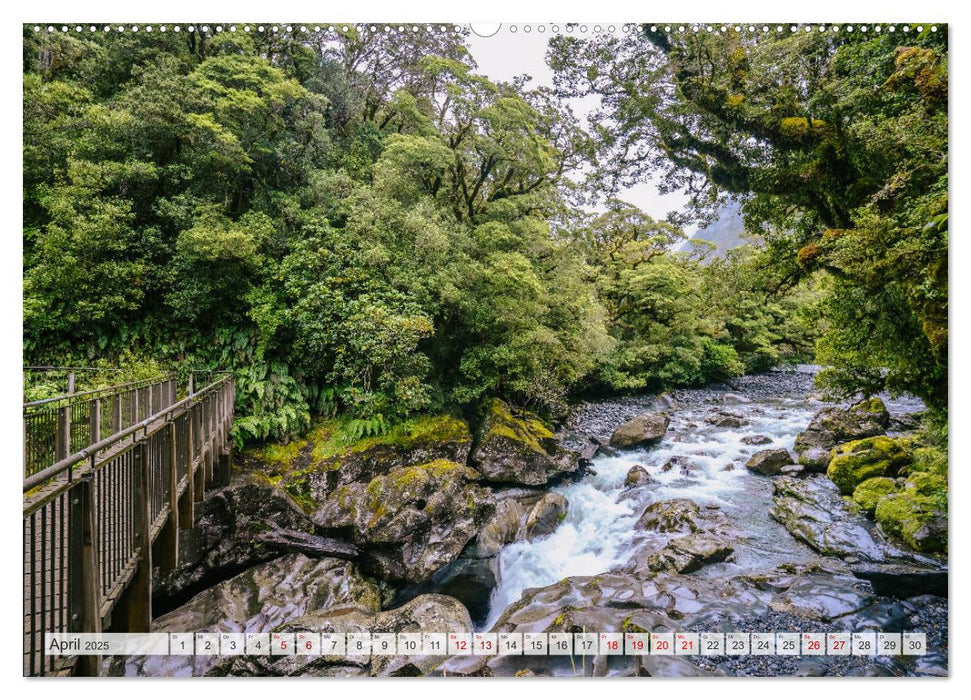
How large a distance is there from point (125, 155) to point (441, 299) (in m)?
5.33

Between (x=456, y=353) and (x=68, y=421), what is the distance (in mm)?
6990

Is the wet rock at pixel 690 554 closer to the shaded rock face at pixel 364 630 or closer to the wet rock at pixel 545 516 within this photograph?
the wet rock at pixel 545 516

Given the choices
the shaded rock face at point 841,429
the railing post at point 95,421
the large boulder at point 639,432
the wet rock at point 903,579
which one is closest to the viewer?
the railing post at point 95,421

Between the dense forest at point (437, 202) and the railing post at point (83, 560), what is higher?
the dense forest at point (437, 202)

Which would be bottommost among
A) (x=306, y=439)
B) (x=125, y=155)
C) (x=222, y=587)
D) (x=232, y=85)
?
(x=222, y=587)

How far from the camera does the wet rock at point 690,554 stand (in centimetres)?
549

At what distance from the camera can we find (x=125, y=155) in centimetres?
679

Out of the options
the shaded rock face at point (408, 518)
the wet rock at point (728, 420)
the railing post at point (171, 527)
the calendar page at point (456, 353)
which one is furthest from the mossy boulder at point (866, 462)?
the railing post at point (171, 527)

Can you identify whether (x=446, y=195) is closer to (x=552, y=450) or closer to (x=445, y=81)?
(x=445, y=81)

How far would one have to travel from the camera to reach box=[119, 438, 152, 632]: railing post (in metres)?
2.86

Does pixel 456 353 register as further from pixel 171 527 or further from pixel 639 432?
pixel 171 527

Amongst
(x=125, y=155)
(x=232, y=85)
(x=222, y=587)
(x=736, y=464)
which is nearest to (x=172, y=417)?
(x=222, y=587)

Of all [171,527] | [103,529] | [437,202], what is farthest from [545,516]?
[437,202]

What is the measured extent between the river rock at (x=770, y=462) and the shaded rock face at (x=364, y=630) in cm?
616
